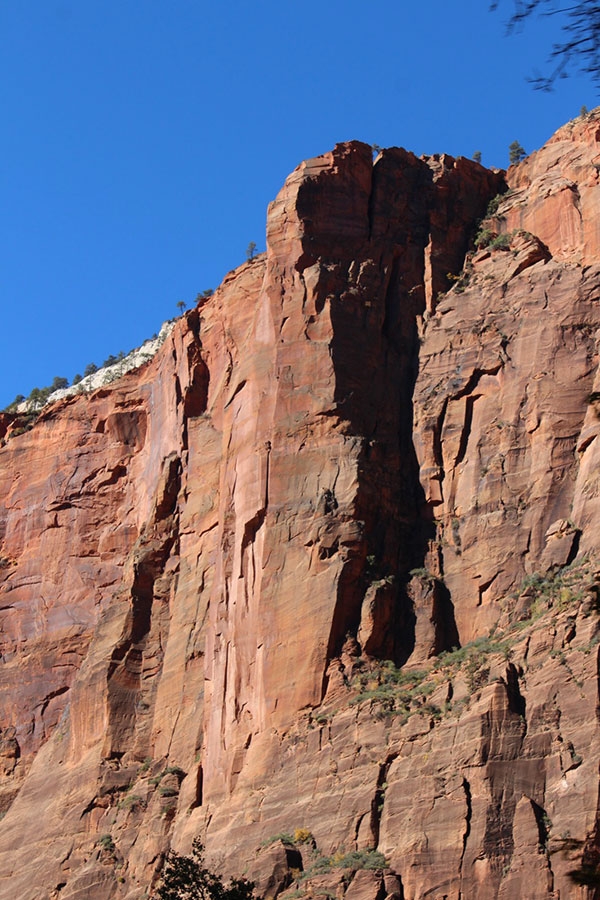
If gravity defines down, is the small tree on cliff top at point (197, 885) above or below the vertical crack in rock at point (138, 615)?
below

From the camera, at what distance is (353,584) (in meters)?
58.2

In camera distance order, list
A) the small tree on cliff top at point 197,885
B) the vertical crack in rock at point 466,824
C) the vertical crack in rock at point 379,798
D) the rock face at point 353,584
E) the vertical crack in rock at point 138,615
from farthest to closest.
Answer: the vertical crack in rock at point 138,615
the vertical crack in rock at point 379,798
the rock face at point 353,584
the vertical crack in rock at point 466,824
the small tree on cliff top at point 197,885

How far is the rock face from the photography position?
164ft

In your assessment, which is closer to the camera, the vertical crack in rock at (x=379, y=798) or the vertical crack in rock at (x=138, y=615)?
the vertical crack in rock at (x=379, y=798)

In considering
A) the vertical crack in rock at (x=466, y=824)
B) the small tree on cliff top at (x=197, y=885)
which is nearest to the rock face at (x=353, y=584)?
the vertical crack in rock at (x=466, y=824)

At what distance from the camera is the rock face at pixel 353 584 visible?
4991 cm

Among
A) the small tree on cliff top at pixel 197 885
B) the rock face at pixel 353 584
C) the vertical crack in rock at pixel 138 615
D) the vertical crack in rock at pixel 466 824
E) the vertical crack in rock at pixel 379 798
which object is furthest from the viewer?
the vertical crack in rock at pixel 138 615

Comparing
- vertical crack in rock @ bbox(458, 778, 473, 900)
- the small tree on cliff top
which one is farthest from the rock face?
the small tree on cliff top

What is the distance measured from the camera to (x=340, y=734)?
54375mm

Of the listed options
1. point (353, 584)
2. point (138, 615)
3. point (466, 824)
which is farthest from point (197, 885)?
point (138, 615)

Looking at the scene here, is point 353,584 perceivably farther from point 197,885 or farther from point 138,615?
point 138,615

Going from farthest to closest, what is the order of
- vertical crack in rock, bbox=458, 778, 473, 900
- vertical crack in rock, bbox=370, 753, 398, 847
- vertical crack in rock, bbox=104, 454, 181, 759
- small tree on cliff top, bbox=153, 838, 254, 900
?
vertical crack in rock, bbox=104, 454, 181, 759
vertical crack in rock, bbox=370, 753, 398, 847
vertical crack in rock, bbox=458, 778, 473, 900
small tree on cliff top, bbox=153, 838, 254, 900

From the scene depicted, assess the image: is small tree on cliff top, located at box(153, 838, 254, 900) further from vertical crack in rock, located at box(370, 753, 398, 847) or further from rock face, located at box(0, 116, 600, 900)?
vertical crack in rock, located at box(370, 753, 398, 847)

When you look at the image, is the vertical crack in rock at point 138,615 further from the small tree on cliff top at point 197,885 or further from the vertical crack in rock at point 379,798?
the vertical crack in rock at point 379,798
